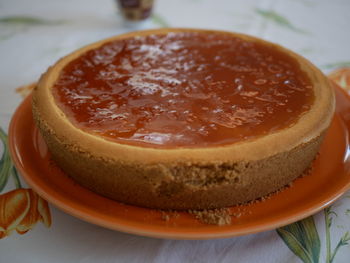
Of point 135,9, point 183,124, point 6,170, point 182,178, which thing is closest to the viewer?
point 182,178

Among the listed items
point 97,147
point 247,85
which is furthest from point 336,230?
point 97,147

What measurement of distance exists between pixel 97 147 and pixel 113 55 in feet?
2.18

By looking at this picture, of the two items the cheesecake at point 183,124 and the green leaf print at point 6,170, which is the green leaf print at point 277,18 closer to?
the cheesecake at point 183,124

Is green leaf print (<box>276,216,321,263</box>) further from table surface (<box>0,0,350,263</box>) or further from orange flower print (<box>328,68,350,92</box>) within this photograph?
orange flower print (<box>328,68,350,92</box>)

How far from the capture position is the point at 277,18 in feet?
8.15

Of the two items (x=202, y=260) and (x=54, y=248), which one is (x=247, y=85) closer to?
(x=202, y=260)

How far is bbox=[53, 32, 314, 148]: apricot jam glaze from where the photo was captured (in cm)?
105

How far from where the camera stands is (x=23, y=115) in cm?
138

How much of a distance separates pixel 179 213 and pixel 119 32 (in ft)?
5.33

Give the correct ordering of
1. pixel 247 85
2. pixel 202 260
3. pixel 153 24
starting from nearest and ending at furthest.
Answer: pixel 202 260 → pixel 247 85 → pixel 153 24

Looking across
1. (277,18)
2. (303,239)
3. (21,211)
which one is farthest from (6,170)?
(277,18)

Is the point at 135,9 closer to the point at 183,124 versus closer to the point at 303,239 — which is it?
the point at 183,124

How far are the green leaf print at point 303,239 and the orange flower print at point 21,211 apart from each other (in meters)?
0.69

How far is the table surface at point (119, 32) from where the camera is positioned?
3.16 feet
